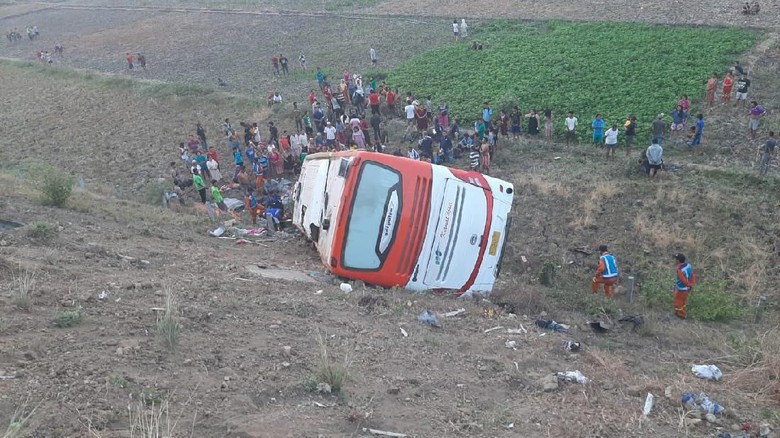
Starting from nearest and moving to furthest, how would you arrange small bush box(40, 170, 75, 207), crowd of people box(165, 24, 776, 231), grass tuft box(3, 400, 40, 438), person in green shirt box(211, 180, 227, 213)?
grass tuft box(3, 400, 40, 438) < small bush box(40, 170, 75, 207) < person in green shirt box(211, 180, 227, 213) < crowd of people box(165, 24, 776, 231)

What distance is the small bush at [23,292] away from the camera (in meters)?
7.24

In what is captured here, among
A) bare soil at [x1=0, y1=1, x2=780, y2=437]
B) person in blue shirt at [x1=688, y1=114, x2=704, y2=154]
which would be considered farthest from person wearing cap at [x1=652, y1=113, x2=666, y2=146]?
bare soil at [x1=0, y1=1, x2=780, y2=437]

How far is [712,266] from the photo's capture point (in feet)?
41.8

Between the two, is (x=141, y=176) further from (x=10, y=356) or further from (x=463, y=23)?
(x=463, y=23)

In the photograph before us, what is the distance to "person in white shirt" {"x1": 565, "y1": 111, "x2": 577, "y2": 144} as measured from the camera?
18562 mm

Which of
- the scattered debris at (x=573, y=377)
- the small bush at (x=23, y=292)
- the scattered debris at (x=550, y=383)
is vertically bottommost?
the scattered debris at (x=573, y=377)

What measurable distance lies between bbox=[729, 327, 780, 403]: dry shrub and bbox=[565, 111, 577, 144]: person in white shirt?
11.1m

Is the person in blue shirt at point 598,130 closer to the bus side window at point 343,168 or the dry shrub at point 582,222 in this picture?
the dry shrub at point 582,222

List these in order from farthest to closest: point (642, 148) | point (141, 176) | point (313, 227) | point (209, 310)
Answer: point (141, 176)
point (642, 148)
point (313, 227)
point (209, 310)

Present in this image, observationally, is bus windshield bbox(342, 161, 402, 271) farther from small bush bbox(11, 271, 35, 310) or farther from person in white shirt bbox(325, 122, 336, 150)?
person in white shirt bbox(325, 122, 336, 150)

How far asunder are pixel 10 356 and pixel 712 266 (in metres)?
11.9

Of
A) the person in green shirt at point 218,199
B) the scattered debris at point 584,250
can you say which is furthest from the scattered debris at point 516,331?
the person in green shirt at point 218,199

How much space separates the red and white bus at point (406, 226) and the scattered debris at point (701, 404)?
14.5ft

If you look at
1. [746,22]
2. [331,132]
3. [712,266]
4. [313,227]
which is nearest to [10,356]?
[313,227]
